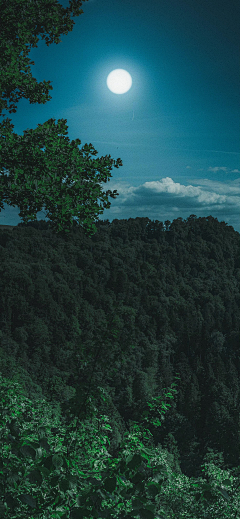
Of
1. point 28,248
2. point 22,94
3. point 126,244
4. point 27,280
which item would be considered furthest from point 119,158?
point 126,244

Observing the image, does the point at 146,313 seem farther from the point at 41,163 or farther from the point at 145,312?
the point at 41,163

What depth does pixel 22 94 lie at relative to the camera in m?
6.31

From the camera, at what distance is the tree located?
206 inches

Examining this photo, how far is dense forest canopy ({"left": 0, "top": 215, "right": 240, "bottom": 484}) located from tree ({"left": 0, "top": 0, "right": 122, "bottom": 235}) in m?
30.4

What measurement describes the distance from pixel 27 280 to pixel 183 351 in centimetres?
3935

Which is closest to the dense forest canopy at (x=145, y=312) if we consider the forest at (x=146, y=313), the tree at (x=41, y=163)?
the forest at (x=146, y=313)

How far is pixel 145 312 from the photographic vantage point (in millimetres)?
85000

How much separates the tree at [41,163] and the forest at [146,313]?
29.3 metres

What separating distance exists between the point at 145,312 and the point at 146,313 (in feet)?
2.55

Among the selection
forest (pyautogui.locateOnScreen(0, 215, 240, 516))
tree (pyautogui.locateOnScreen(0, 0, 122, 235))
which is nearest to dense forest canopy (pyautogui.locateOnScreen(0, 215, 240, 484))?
forest (pyautogui.locateOnScreen(0, 215, 240, 516))

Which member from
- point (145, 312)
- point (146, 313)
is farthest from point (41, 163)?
point (146, 313)

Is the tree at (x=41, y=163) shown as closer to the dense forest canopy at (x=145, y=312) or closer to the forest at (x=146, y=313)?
the forest at (x=146, y=313)

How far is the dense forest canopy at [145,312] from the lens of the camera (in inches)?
2067

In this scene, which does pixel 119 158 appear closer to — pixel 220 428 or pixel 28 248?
pixel 220 428
